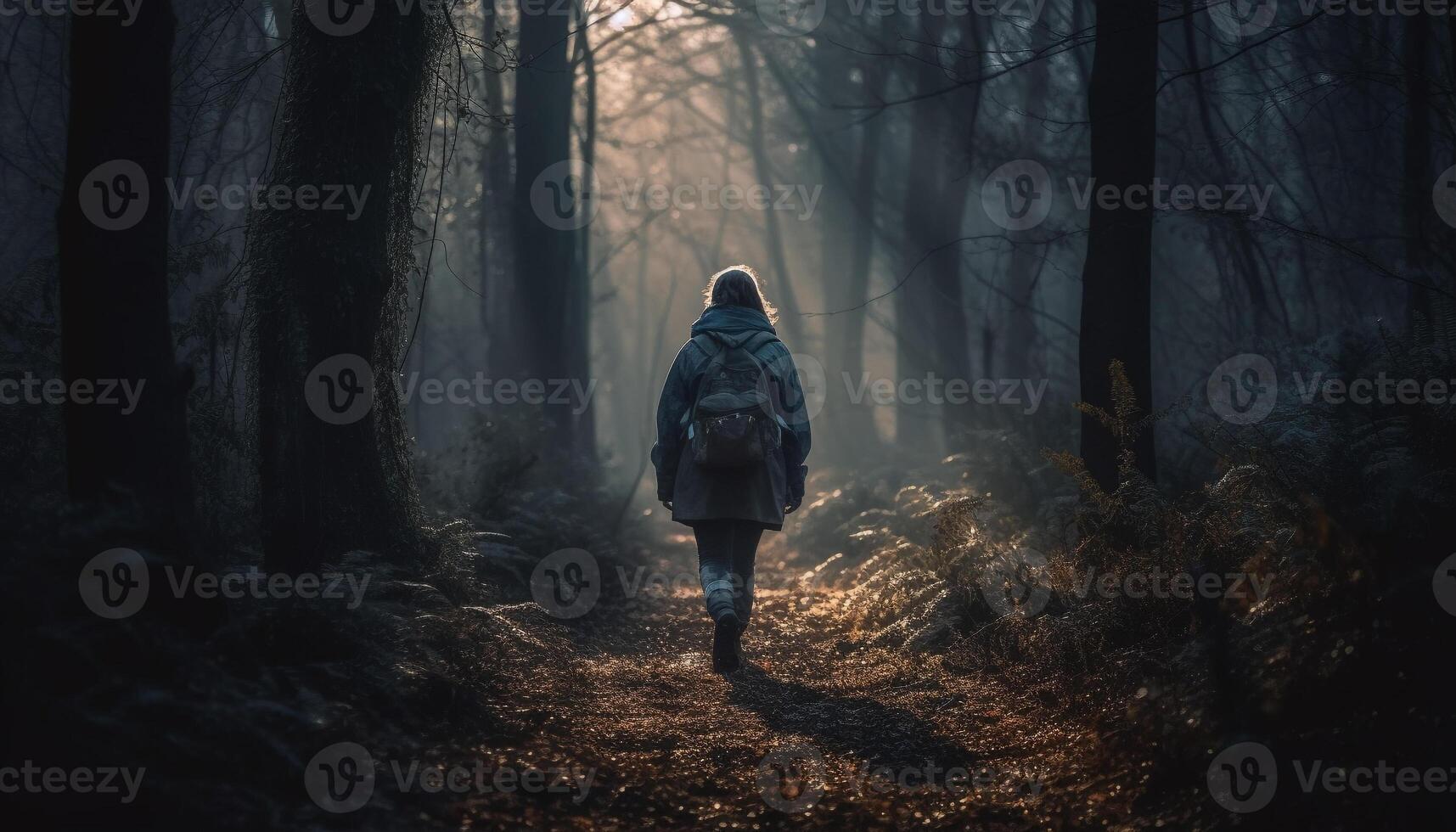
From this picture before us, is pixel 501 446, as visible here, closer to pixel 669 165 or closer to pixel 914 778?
pixel 914 778

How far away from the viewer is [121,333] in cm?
398

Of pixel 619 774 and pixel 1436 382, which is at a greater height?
pixel 1436 382

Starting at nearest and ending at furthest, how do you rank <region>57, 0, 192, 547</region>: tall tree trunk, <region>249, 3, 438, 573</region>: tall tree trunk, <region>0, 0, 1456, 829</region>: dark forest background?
<region>0, 0, 1456, 829</region>: dark forest background, <region>57, 0, 192, 547</region>: tall tree trunk, <region>249, 3, 438, 573</region>: tall tree trunk

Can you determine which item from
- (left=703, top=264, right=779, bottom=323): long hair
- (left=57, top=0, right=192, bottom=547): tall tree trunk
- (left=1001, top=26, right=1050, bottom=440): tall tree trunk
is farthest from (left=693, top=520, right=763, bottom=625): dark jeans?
(left=1001, top=26, right=1050, bottom=440): tall tree trunk

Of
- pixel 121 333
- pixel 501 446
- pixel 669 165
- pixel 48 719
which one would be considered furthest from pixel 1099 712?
pixel 669 165

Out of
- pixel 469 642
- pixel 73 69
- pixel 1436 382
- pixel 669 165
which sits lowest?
pixel 469 642

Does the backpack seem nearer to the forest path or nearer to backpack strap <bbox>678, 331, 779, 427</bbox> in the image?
backpack strap <bbox>678, 331, 779, 427</bbox>

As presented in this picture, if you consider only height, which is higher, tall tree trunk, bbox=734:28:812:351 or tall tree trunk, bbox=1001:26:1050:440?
tall tree trunk, bbox=734:28:812:351

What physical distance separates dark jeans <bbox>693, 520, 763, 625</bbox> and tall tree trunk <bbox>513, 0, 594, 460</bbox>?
8.08 metres

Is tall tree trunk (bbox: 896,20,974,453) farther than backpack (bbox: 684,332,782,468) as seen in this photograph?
Yes

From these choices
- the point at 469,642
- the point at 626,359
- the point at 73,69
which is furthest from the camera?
the point at 626,359

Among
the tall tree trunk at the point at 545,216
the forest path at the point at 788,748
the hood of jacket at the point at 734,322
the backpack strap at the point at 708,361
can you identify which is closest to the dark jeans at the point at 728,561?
the forest path at the point at 788,748

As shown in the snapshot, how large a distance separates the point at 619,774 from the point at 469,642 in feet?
4.66

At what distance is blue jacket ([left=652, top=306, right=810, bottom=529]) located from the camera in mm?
6320
